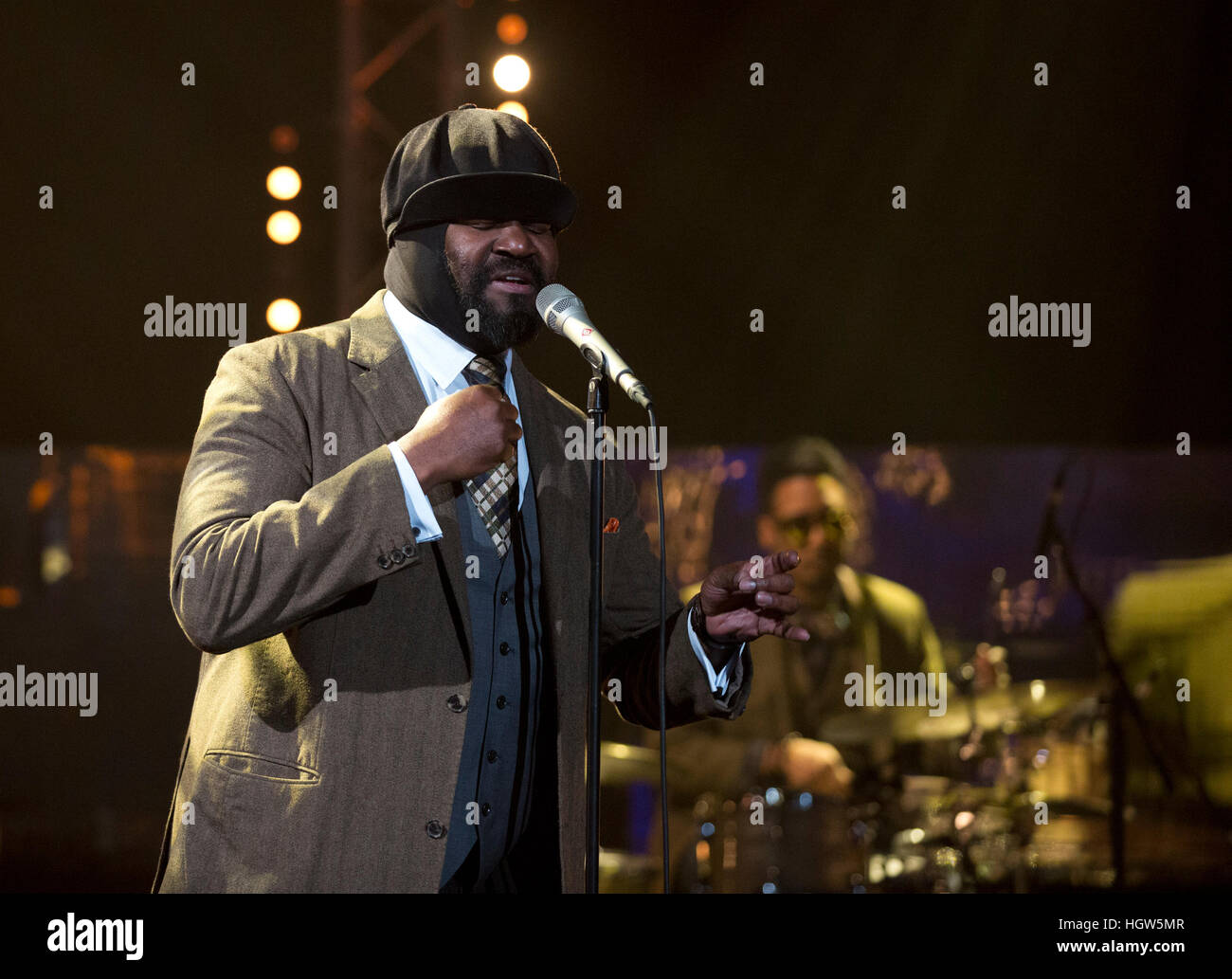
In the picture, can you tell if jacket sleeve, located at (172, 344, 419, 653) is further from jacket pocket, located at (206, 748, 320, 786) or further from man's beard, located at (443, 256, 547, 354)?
man's beard, located at (443, 256, 547, 354)

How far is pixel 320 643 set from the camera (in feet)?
5.70

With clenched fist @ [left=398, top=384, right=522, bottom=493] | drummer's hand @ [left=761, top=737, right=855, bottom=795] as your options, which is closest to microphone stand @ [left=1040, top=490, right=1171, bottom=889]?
drummer's hand @ [left=761, top=737, right=855, bottom=795]

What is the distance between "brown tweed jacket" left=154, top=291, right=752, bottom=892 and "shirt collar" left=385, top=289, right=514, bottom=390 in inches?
2.7

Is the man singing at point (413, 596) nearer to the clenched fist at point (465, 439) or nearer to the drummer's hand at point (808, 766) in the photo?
the clenched fist at point (465, 439)

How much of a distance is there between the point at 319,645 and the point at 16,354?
2.34 m

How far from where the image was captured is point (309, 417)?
1.80 m

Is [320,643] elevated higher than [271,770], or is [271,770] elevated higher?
[320,643]

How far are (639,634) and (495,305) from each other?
0.63 m

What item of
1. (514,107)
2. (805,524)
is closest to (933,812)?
(805,524)

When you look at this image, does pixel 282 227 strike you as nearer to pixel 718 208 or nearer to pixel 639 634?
pixel 718 208

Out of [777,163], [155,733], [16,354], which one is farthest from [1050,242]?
[155,733]

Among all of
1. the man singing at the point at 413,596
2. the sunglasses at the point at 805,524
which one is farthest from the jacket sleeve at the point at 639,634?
the sunglasses at the point at 805,524

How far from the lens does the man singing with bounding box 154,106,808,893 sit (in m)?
1.57
